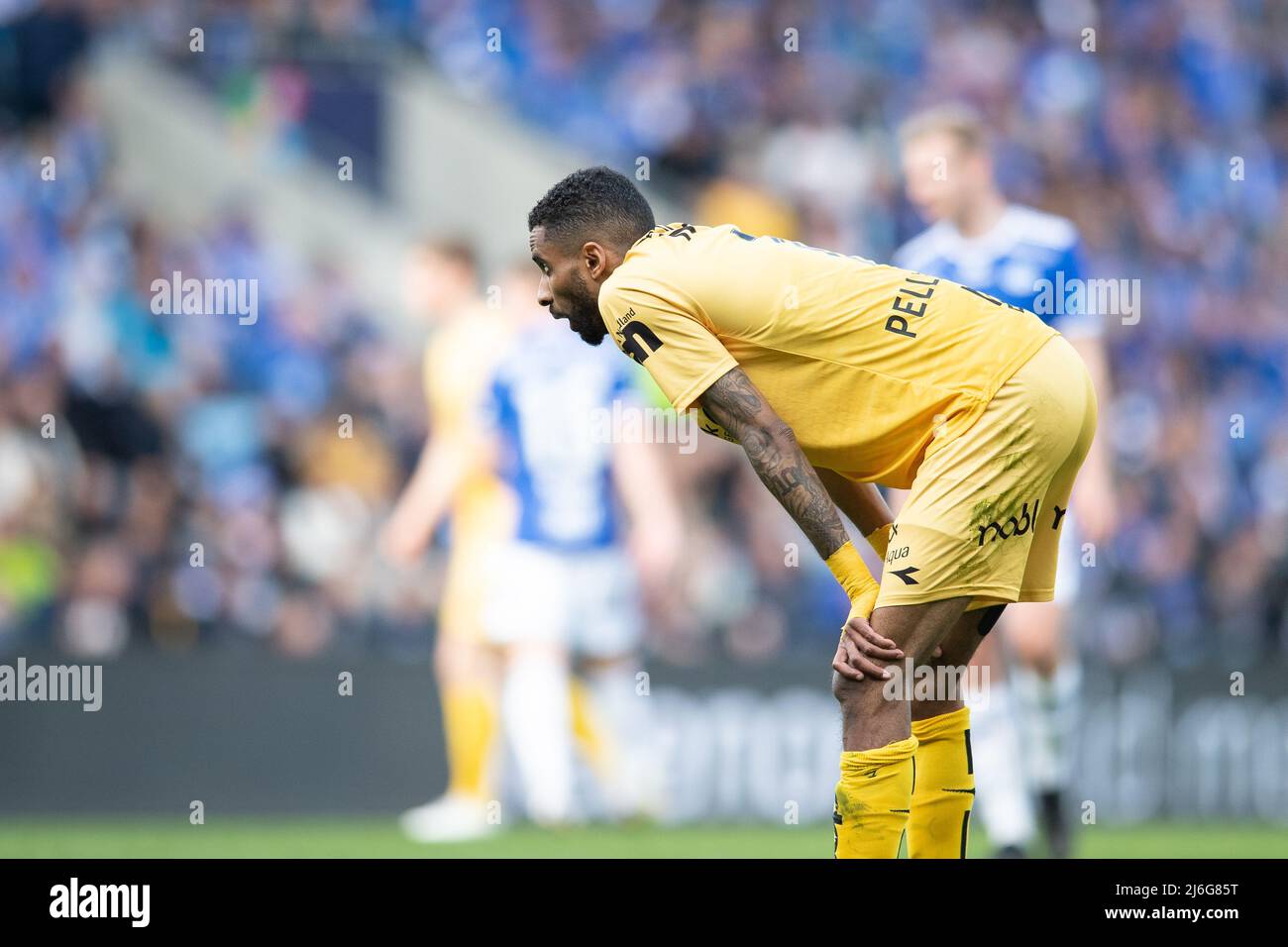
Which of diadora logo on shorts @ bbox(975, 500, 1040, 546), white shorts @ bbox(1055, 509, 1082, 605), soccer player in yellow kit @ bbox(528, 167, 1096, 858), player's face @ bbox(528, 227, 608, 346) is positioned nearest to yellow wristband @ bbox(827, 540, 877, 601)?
soccer player in yellow kit @ bbox(528, 167, 1096, 858)

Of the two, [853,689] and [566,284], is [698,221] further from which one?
[853,689]

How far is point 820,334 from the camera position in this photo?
4836 mm

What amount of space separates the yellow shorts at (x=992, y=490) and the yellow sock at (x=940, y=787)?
52 cm

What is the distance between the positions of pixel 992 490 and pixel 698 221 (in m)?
10.5

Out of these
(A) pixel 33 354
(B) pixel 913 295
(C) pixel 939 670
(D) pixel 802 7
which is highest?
(D) pixel 802 7

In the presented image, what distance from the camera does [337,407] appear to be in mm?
12727

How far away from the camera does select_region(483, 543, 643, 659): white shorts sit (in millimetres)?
9562

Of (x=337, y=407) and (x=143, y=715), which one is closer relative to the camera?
(x=143, y=715)

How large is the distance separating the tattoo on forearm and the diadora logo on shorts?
39 centimetres

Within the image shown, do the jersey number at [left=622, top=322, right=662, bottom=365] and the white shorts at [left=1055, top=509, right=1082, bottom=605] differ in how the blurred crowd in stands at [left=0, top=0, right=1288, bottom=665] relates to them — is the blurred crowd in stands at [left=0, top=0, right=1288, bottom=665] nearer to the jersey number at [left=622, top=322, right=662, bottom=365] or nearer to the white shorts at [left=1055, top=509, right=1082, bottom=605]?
the white shorts at [left=1055, top=509, right=1082, bottom=605]

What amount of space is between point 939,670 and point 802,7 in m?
12.7

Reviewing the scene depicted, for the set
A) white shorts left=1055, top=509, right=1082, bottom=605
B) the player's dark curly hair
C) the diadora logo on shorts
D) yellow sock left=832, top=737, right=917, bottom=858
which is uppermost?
the player's dark curly hair
